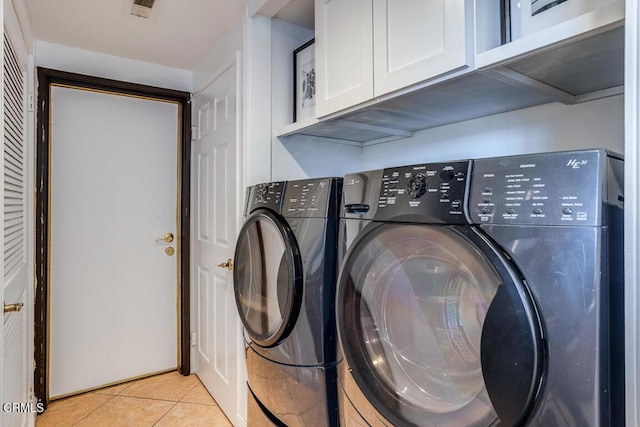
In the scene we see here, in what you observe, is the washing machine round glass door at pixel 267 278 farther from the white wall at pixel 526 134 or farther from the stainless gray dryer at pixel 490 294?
the white wall at pixel 526 134

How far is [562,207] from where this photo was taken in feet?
2.12

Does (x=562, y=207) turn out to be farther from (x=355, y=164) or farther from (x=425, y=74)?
(x=355, y=164)

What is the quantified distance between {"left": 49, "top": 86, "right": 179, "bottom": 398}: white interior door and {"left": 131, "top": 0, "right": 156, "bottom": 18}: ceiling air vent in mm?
831

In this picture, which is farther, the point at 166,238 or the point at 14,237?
the point at 166,238

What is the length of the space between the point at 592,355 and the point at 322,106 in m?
1.12

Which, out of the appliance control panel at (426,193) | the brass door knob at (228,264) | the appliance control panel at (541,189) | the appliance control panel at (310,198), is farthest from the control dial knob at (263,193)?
the appliance control panel at (541,189)

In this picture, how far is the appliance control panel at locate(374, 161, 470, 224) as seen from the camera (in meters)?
0.80

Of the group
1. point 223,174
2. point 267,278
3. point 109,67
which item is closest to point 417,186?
point 267,278

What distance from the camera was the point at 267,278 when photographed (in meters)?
1.52

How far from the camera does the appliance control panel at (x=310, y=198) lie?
129cm

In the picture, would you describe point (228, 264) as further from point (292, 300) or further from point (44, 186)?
point (44, 186)

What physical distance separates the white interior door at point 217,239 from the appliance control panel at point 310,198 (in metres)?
0.58

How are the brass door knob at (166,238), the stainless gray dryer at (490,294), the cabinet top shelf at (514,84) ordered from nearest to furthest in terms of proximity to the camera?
the stainless gray dryer at (490,294), the cabinet top shelf at (514,84), the brass door knob at (166,238)

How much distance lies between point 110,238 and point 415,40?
2.36m
